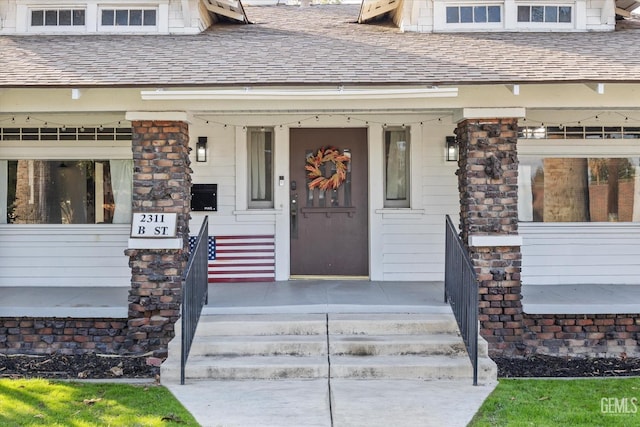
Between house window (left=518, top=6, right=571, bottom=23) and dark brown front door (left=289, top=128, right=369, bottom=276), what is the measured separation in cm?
274

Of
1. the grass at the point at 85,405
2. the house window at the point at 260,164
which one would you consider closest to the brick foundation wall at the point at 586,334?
the house window at the point at 260,164

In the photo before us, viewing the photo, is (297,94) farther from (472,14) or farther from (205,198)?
(472,14)

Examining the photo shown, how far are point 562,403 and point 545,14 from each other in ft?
17.8

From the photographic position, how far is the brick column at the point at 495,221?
5637 millimetres

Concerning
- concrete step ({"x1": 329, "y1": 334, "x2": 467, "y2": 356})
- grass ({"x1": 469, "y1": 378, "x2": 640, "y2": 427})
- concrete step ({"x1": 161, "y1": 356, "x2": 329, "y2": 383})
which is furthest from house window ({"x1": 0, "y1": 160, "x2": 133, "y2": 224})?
grass ({"x1": 469, "y1": 378, "x2": 640, "y2": 427})

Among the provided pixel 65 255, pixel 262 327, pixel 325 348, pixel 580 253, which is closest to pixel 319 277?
pixel 262 327

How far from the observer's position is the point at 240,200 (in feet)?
23.8

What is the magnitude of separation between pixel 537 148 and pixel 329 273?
11.0 feet

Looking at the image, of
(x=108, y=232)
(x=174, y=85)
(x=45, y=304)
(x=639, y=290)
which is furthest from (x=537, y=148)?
(x=45, y=304)

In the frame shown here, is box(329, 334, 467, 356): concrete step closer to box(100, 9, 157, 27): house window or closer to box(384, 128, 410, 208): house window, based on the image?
box(384, 128, 410, 208): house window

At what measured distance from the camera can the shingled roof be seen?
211 inches

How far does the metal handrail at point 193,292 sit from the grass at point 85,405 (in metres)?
0.46

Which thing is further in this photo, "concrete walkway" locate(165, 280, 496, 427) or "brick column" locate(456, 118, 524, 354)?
"brick column" locate(456, 118, 524, 354)

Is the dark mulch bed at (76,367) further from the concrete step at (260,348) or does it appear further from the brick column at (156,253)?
the concrete step at (260,348)
